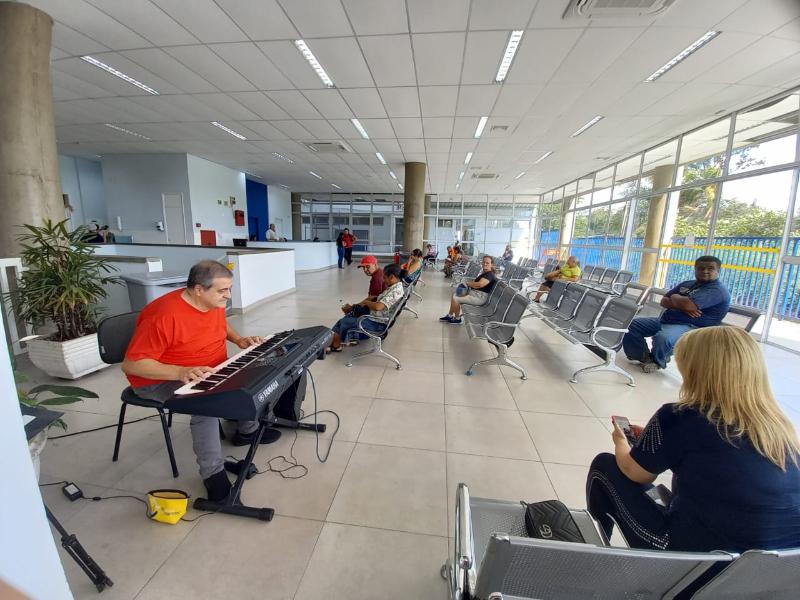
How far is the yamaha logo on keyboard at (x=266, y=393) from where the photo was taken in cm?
132

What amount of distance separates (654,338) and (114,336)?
15.3ft

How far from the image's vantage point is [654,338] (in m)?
3.48

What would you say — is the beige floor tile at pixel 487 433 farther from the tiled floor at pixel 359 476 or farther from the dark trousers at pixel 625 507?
the dark trousers at pixel 625 507

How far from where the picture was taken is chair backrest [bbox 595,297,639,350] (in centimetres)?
314

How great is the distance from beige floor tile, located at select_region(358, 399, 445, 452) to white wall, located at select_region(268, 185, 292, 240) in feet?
49.9

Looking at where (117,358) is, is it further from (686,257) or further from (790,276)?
(686,257)

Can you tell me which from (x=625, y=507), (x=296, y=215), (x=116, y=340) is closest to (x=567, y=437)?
(x=625, y=507)

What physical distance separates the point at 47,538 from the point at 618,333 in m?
3.88

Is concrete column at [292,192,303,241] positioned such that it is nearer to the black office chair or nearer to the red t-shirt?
the black office chair

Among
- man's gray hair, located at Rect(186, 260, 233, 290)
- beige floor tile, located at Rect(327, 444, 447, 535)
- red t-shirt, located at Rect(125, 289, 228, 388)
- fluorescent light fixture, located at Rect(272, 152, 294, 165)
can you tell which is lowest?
beige floor tile, located at Rect(327, 444, 447, 535)

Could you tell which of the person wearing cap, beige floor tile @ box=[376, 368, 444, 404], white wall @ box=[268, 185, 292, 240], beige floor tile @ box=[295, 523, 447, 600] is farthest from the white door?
beige floor tile @ box=[295, 523, 447, 600]

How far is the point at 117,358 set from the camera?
1.98m

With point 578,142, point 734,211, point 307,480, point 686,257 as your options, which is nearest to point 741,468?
point 307,480

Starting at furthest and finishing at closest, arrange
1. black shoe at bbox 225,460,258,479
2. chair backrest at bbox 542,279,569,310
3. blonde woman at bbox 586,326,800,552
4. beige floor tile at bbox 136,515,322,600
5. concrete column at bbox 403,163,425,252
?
concrete column at bbox 403,163,425,252
chair backrest at bbox 542,279,569,310
black shoe at bbox 225,460,258,479
beige floor tile at bbox 136,515,322,600
blonde woman at bbox 586,326,800,552
